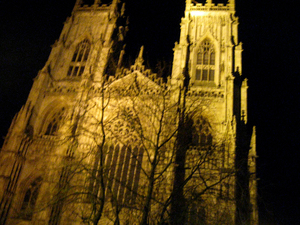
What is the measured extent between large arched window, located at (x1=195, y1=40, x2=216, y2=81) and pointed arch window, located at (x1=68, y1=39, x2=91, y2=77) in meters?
9.04

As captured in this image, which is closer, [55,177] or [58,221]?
[58,221]

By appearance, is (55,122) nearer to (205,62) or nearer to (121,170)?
(121,170)

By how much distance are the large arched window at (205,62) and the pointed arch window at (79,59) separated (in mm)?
9039

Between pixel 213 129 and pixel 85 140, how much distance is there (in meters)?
7.85

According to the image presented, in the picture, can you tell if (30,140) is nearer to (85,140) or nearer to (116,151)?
(85,140)

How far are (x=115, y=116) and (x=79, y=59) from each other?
775 centimetres

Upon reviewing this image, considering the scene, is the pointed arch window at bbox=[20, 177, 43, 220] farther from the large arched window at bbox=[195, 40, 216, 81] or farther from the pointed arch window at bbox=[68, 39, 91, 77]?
the large arched window at bbox=[195, 40, 216, 81]

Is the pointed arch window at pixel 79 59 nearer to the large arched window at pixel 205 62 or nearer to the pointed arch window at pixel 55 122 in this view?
the pointed arch window at pixel 55 122

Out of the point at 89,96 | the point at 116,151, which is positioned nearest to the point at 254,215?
the point at 116,151

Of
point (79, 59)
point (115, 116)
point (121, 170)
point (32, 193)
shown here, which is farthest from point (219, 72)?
point (32, 193)

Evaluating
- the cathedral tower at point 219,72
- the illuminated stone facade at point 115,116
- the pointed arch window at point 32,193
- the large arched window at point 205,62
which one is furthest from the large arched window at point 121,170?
the large arched window at point 205,62

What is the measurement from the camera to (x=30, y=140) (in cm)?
1884

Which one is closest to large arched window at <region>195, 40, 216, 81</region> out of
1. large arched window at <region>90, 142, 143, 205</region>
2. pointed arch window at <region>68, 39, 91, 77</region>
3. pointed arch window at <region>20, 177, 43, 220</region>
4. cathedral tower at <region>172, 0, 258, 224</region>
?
cathedral tower at <region>172, 0, 258, 224</region>

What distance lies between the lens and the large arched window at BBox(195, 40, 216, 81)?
71.4 ft
